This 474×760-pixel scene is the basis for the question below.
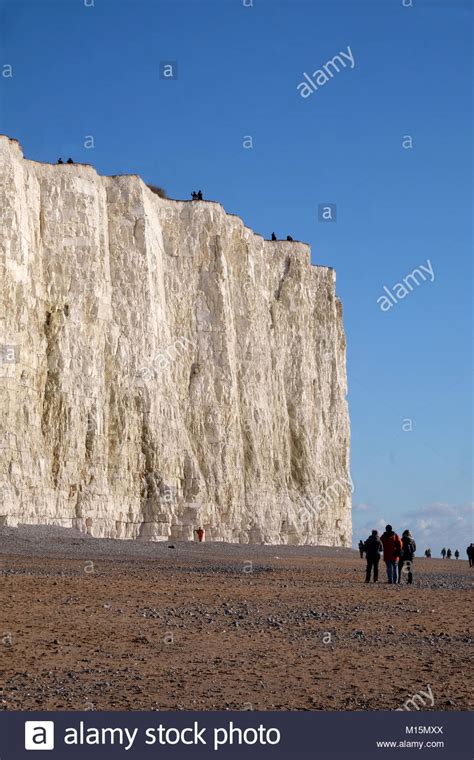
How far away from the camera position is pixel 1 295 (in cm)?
4016

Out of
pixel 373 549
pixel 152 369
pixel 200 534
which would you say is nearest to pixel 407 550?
pixel 373 549

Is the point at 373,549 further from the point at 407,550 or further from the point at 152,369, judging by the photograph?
the point at 152,369

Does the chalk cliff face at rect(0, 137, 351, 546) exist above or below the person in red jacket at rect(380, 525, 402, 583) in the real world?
above

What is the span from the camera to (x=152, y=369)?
48500 millimetres

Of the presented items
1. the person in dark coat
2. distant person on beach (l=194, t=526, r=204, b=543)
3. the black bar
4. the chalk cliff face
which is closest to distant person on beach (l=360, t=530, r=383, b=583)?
the person in dark coat

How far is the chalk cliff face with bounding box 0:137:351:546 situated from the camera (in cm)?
4181

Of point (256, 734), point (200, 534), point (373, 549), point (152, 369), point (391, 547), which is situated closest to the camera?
point (256, 734)

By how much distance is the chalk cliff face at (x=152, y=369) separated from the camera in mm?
41812

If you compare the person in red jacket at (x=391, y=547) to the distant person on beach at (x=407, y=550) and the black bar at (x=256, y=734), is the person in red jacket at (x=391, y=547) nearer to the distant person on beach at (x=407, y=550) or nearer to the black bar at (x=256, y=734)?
the distant person on beach at (x=407, y=550)

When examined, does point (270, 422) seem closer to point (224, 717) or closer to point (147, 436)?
point (147, 436)

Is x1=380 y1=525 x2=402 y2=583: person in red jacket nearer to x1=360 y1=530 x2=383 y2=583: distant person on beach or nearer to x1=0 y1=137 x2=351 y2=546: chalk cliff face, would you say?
x1=360 y1=530 x2=383 y2=583: distant person on beach

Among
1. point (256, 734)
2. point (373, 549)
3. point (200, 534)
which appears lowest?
point (256, 734)

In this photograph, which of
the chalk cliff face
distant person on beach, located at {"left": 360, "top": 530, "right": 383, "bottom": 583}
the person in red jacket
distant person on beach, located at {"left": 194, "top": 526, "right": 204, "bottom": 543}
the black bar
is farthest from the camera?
distant person on beach, located at {"left": 194, "top": 526, "right": 204, "bottom": 543}

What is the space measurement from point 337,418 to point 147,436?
20200 mm
